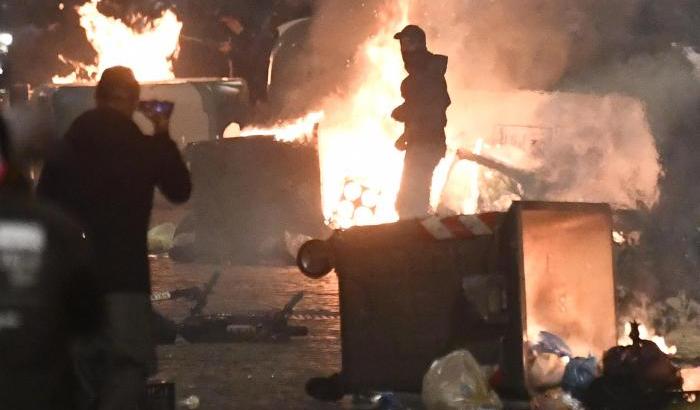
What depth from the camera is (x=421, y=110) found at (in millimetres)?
11852

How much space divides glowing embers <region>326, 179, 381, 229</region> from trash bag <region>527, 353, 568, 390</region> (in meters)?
8.70

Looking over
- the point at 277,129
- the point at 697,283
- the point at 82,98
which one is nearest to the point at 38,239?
the point at 697,283

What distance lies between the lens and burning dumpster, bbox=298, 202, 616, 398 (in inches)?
274

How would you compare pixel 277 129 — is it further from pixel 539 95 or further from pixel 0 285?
pixel 0 285

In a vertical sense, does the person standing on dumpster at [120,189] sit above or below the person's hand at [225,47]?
below

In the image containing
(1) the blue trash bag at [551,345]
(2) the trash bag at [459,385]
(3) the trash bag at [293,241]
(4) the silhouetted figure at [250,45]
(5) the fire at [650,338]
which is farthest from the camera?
(4) the silhouetted figure at [250,45]

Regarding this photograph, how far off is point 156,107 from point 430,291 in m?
1.88

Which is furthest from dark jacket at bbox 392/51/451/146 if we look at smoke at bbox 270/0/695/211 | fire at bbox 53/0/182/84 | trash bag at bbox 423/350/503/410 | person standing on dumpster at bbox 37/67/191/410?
fire at bbox 53/0/182/84

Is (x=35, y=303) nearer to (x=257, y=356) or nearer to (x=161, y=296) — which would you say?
(x=257, y=356)

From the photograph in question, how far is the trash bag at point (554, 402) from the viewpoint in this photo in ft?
23.1

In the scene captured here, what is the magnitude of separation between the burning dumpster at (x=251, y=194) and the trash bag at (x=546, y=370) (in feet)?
24.3

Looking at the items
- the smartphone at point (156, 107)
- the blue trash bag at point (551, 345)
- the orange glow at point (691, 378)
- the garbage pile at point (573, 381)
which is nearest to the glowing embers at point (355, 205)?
the orange glow at point (691, 378)

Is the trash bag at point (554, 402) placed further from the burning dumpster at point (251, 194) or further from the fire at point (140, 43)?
the fire at point (140, 43)

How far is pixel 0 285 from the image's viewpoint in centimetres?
395
